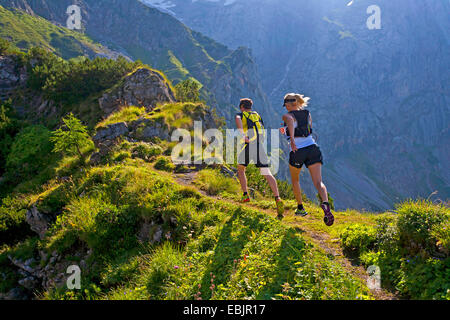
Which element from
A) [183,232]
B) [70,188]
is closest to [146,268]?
[183,232]

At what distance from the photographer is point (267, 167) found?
690cm

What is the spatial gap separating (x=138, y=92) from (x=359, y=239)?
20.9 metres

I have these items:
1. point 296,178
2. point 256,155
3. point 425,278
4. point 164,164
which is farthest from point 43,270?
point 425,278

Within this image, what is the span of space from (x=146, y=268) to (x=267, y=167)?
12.7ft

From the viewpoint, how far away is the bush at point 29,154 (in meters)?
16.3

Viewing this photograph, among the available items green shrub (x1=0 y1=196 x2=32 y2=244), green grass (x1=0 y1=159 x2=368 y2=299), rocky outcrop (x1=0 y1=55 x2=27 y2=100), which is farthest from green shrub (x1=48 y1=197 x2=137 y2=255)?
rocky outcrop (x1=0 y1=55 x2=27 y2=100)

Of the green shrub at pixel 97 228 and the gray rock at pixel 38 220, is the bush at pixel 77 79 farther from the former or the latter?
the green shrub at pixel 97 228

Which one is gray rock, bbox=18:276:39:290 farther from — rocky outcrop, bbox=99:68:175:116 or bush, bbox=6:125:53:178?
rocky outcrop, bbox=99:68:175:116

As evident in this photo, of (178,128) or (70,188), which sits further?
(178,128)

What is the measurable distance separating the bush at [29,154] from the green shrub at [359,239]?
57.2 ft

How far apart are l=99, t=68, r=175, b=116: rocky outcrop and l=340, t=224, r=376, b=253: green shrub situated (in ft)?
59.2

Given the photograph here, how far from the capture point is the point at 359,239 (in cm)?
487

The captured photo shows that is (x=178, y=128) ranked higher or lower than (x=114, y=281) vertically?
higher
